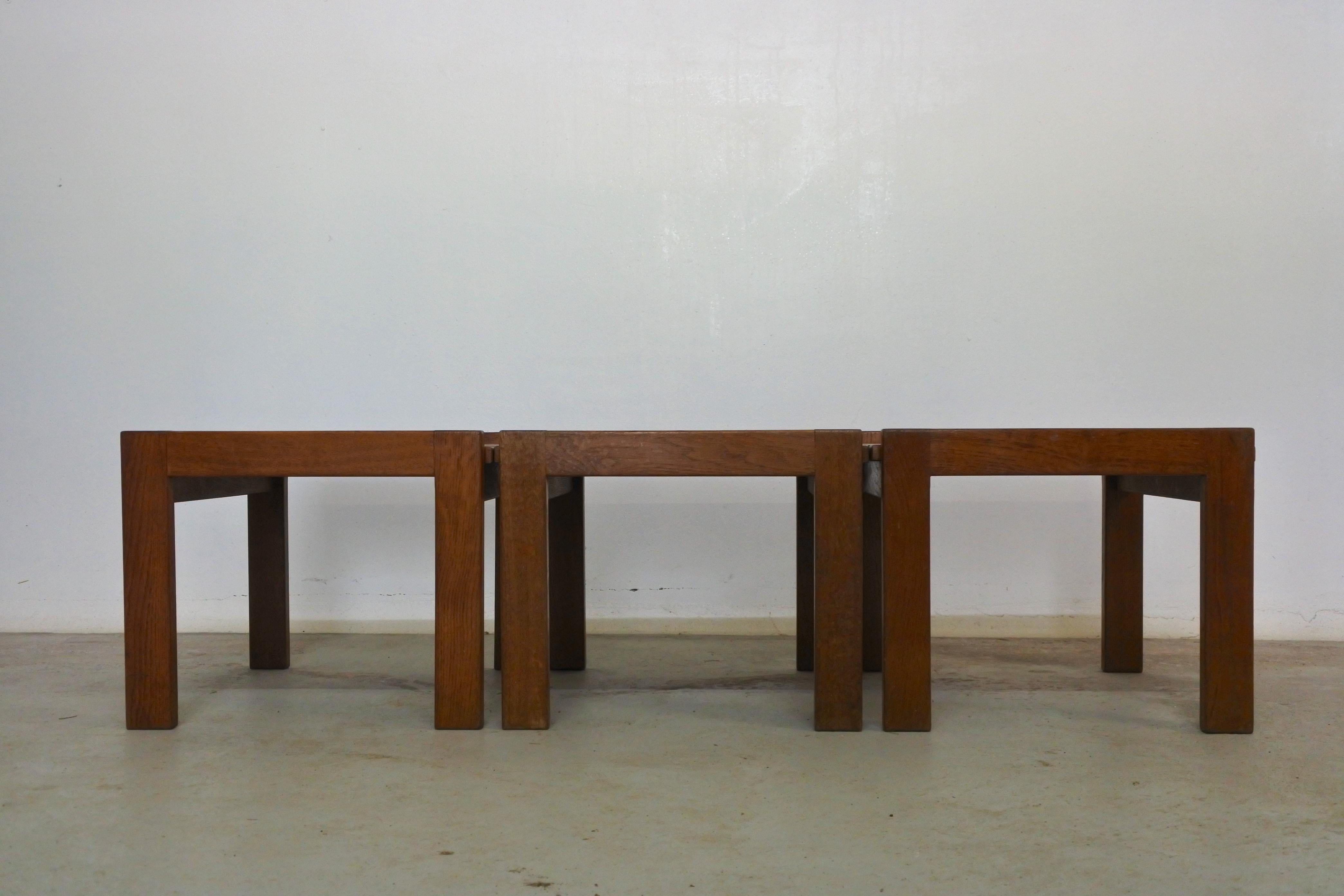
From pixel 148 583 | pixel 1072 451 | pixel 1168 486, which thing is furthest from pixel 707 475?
pixel 148 583

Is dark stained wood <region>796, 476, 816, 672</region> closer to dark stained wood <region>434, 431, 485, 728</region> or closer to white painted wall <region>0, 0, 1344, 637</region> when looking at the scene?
white painted wall <region>0, 0, 1344, 637</region>

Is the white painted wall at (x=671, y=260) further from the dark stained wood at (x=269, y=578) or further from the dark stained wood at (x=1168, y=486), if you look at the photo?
the dark stained wood at (x=1168, y=486)

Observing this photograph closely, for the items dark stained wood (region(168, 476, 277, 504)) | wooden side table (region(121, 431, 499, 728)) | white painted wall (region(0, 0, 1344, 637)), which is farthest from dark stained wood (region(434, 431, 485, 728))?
white painted wall (region(0, 0, 1344, 637))

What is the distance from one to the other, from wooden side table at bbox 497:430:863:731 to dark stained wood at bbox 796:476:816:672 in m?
0.47

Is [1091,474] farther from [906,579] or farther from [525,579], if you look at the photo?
[525,579]

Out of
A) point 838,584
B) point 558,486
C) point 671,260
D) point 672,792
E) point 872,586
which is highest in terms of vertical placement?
point 671,260

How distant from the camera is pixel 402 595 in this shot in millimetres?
2572

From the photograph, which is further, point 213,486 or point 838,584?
point 213,486

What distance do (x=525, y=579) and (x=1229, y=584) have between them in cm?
110

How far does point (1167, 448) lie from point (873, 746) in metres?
0.65

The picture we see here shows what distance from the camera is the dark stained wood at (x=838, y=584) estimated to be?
1554 millimetres

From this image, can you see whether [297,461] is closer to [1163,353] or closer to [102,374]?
[102,374]

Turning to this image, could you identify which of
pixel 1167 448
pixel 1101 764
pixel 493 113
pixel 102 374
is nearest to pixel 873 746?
pixel 1101 764

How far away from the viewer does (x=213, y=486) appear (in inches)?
68.5
